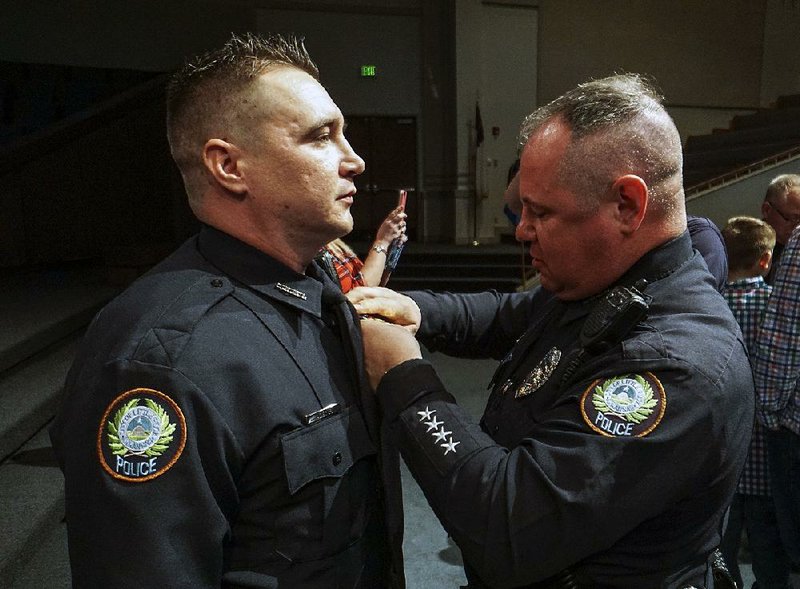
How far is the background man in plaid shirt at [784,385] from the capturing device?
2.00 meters

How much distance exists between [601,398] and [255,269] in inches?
23.5

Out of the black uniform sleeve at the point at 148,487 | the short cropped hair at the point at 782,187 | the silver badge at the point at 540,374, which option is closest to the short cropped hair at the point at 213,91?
the black uniform sleeve at the point at 148,487

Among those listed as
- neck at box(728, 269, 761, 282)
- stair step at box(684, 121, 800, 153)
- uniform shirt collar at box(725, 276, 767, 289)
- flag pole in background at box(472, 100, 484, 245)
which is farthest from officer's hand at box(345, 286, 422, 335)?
stair step at box(684, 121, 800, 153)

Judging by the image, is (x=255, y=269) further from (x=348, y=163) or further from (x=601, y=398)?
(x=601, y=398)

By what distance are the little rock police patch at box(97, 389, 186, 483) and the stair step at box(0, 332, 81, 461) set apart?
256cm

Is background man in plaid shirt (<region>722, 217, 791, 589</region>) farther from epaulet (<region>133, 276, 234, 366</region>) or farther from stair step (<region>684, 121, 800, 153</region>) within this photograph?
stair step (<region>684, 121, 800, 153</region>)

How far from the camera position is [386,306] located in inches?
55.5

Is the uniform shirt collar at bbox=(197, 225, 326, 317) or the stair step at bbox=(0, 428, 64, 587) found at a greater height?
the uniform shirt collar at bbox=(197, 225, 326, 317)

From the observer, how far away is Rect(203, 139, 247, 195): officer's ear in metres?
0.99

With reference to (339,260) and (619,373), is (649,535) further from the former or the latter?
(339,260)

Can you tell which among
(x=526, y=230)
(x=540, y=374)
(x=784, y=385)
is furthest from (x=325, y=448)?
(x=784, y=385)

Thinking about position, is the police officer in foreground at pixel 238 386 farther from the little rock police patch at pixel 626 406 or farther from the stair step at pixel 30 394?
the stair step at pixel 30 394

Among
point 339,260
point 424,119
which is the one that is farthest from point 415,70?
point 339,260

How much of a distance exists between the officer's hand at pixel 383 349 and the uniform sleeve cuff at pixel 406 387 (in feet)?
0.08
